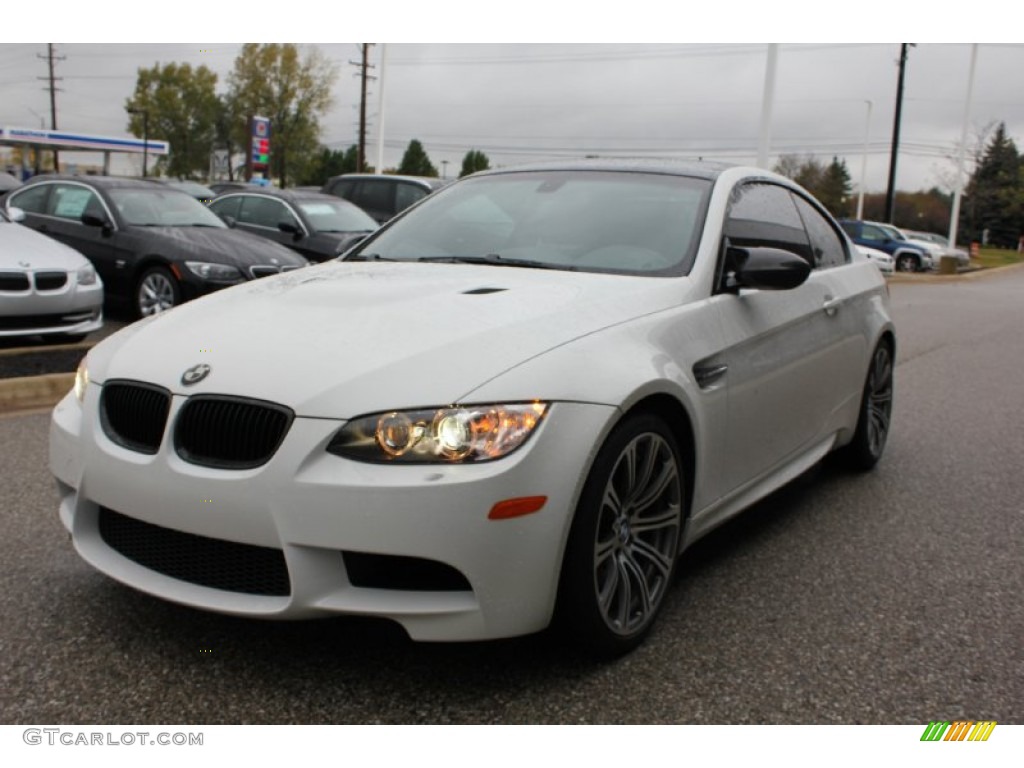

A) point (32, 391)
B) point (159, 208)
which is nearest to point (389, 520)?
point (32, 391)

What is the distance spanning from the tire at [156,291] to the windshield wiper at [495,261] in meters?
6.28

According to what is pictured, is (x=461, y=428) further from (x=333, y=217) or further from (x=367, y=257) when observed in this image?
(x=333, y=217)

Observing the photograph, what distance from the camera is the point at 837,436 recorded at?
504 cm

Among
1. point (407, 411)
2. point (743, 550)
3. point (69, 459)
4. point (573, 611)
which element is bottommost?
point (743, 550)

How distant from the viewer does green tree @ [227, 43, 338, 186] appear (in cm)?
7169

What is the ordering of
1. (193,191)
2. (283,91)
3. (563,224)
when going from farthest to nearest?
1. (283,91)
2. (193,191)
3. (563,224)

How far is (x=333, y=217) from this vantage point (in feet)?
43.6

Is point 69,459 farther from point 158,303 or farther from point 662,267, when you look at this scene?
point 158,303

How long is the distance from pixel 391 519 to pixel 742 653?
1283 millimetres

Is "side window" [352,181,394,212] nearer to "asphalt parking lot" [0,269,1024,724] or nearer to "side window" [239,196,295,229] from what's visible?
"side window" [239,196,295,229]

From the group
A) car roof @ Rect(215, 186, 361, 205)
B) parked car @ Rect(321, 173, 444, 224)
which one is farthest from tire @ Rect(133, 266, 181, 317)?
parked car @ Rect(321, 173, 444, 224)
